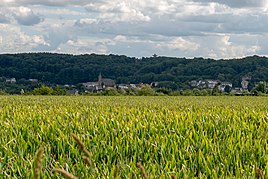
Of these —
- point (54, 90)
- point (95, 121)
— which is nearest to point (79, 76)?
point (54, 90)

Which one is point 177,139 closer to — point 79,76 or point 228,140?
point 228,140

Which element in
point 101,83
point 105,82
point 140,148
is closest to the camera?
point 140,148

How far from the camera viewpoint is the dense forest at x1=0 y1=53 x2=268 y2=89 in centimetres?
10706

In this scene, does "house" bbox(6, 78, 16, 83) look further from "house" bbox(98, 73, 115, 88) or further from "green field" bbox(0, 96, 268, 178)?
"green field" bbox(0, 96, 268, 178)

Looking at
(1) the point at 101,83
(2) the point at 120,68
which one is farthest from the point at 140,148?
(2) the point at 120,68

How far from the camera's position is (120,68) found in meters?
119

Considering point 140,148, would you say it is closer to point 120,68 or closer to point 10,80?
point 10,80

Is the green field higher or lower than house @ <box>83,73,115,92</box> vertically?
higher

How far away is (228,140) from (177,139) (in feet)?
1.96

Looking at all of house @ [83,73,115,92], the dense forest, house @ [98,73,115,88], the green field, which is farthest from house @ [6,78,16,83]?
the green field

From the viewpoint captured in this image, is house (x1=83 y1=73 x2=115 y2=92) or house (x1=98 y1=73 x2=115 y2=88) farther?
house (x1=83 y1=73 x2=115 y2=92)

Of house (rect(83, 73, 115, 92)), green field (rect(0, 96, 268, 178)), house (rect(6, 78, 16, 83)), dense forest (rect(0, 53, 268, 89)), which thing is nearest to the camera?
green field (rect(0, 96, 268, 178))

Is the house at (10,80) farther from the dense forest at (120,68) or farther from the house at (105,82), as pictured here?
the house at (105,82)

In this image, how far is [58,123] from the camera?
705 cm
